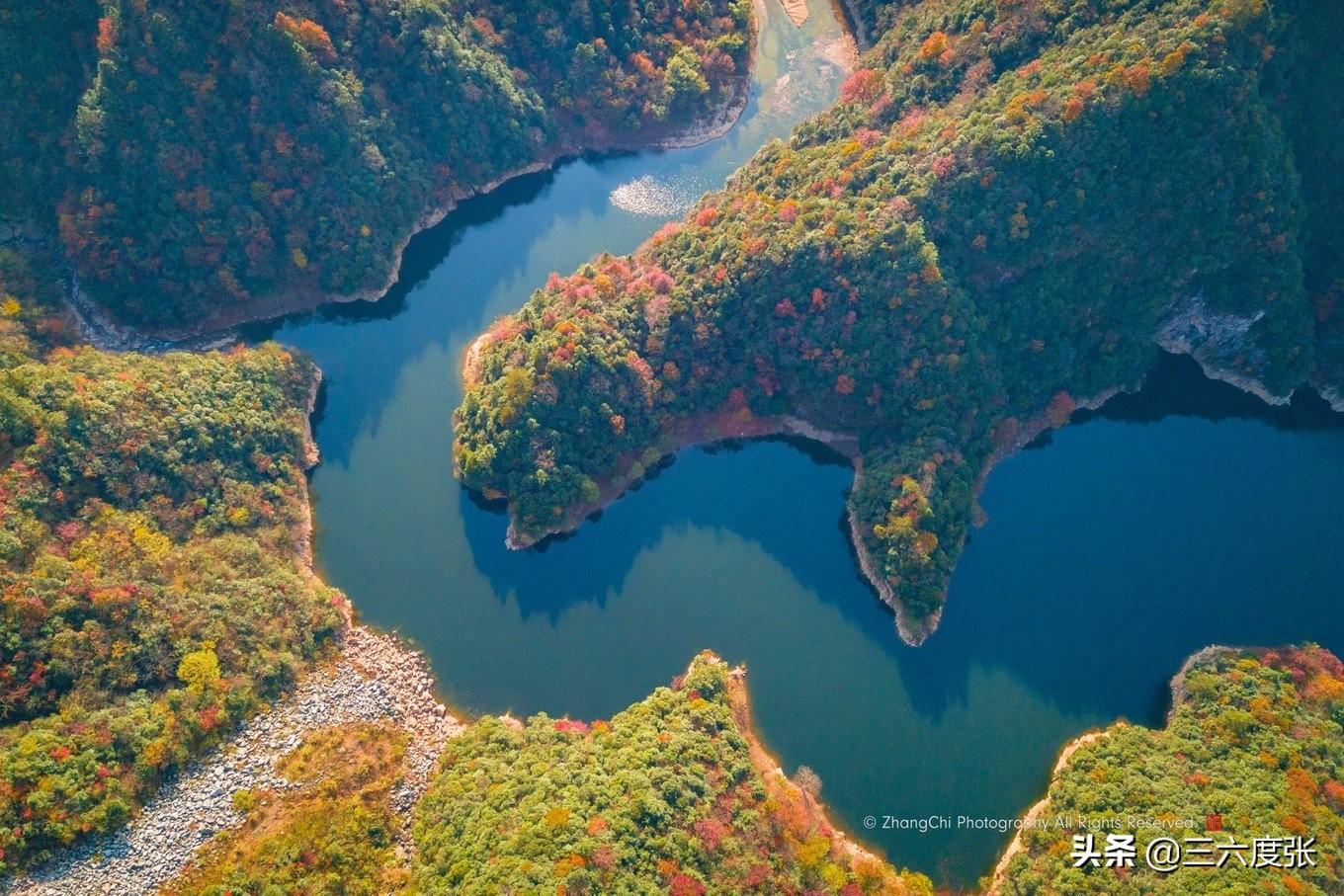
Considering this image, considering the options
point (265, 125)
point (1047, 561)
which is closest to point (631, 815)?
point (1047, 561)

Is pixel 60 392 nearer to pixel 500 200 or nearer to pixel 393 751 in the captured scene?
pixel 393 751

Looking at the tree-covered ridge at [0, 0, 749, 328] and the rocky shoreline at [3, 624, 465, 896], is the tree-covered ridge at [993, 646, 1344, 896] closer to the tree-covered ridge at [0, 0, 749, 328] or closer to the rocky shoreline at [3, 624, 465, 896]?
the rocky shoreline at [3, 624, 465, 896]

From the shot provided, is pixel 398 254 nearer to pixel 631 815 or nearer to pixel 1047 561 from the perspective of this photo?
pixel 631 815

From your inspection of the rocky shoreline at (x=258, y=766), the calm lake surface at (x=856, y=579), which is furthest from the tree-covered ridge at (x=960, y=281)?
the rocky shoreline at (x=258, y=766)

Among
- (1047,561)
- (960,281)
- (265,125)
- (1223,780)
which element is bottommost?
(1223,780)

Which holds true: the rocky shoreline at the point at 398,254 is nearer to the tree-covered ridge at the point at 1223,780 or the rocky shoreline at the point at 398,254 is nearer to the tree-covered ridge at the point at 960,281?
the tree-covered ridge at the point at 960,281

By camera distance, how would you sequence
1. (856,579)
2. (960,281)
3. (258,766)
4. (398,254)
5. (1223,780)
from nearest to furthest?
(258,766), (1223,780), (960,281), (856,579), (398,254)
